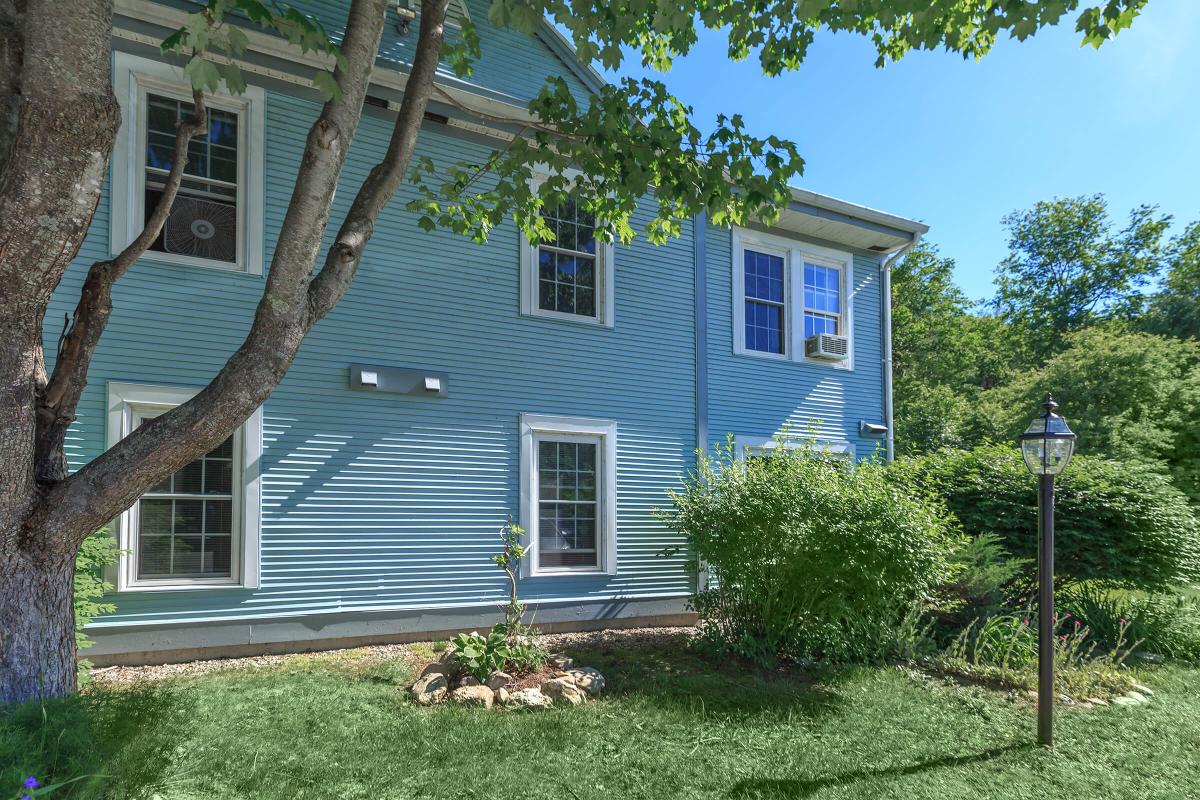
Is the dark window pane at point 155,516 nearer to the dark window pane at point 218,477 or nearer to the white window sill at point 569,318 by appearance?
the dark window pane at point 218,477

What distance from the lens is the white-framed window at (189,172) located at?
22.5 feet

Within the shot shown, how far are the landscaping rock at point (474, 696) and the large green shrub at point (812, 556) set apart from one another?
266cm

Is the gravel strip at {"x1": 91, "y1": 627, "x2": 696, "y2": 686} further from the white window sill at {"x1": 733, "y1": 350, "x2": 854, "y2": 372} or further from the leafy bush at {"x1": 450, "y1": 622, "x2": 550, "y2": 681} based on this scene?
the white window sill at {"x1": 733, "y1": 350, "x2": 854, "y2": 372}

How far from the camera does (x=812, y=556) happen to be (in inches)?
267

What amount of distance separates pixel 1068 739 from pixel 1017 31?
494cm

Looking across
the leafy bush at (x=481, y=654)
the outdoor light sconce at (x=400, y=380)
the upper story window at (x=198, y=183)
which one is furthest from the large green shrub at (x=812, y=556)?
the upper story window at (x=198, y=183)

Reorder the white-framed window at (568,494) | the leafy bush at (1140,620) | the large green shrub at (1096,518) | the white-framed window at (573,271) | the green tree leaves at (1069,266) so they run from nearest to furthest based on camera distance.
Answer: the leafy bush at (1140,620) < the large green shrub at (1096,518) < the white-framed window at (568,494) < the white-framed window at (573,271) < the green tree leaves at (1069,266)

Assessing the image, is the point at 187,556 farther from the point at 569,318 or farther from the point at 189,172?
the point at 569,318

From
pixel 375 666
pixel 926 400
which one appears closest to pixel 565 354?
pixel 375 666

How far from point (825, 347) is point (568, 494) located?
4721mm

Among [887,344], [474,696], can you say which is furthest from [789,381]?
[474,696]

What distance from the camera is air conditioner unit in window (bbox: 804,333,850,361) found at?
11180mm

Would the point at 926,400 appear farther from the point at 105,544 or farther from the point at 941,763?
the point at 105,544

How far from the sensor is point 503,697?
218 inches
